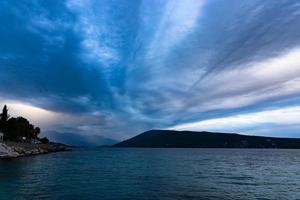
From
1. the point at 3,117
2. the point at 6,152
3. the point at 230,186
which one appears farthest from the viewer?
the point at 3,117

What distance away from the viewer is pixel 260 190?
4362cm

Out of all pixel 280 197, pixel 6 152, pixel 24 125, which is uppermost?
pixel 24 125

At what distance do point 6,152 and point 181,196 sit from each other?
9373cm

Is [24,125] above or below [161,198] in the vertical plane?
above

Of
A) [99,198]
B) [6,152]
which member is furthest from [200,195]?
[6,152]

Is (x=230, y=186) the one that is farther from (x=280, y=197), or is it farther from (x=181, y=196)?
(x=181, y=196)

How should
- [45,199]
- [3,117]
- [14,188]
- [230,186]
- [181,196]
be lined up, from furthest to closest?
1. [3,117]
2. [230,186]
3. [14,188]
4. [181,196]
5. [45,199]

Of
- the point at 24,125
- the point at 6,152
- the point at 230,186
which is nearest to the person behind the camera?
the point at 230,186

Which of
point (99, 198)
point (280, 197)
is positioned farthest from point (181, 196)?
point (280, 197)

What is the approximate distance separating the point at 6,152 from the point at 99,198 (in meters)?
89.7

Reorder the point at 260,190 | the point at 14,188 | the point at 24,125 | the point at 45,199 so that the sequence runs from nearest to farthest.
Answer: the point at 45,199, the point at 14,188, the point at 260,190, the point at 24,125

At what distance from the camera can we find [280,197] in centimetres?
3844

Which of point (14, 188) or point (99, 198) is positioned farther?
point (14, 188)

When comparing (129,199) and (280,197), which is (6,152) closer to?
(129,199)
